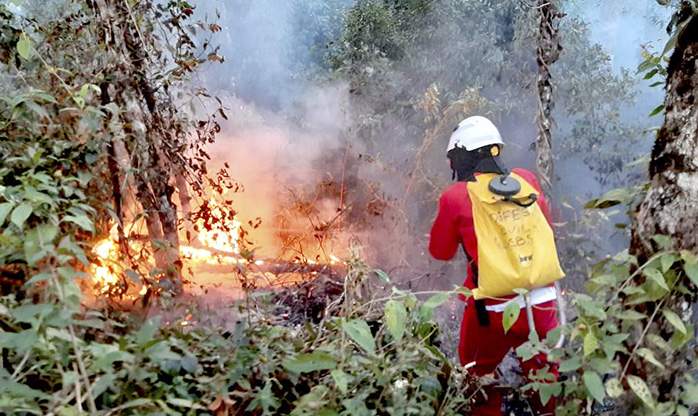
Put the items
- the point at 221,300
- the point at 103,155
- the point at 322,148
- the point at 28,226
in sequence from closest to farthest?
the point at 28,226 < the point at 103,155 < the point at 221,300 < the point at 322,148

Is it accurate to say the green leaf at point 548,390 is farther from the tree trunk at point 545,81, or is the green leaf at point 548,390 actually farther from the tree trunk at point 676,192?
the tree trunk at point 545,81

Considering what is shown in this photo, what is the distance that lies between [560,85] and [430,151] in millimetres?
2032

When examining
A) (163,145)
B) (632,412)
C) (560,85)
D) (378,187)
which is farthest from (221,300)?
(560,85)

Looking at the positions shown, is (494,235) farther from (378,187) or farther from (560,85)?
(560,85)

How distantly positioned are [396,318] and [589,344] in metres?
0.55

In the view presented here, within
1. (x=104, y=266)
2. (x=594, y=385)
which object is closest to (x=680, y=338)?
(x=594, y=385)

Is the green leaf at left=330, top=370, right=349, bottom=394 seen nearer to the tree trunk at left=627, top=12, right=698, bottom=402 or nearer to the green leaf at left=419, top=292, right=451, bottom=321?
the green leaf at left=419, top=292, right=451, bottom=321

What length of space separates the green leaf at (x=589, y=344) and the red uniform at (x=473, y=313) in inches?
66.8

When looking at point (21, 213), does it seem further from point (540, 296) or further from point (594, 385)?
point (540, 296)

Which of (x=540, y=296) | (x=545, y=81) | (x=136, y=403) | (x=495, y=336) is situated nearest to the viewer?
(x=136, y=403)

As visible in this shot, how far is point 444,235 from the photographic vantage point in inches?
134

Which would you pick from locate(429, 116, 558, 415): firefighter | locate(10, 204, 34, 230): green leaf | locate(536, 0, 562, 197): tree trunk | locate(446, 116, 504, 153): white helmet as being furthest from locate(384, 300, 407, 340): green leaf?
locate(536, 0, 562, 197): tree trunk

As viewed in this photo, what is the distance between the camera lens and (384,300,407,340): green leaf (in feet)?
4.76

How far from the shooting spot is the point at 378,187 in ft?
24.0
